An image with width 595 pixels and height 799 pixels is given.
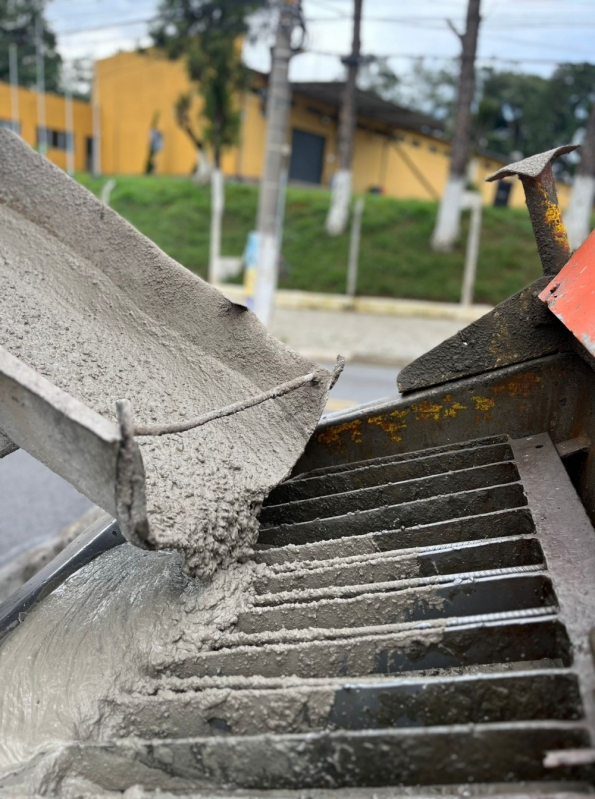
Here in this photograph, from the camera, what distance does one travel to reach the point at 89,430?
1.29 metres

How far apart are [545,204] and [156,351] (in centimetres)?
129

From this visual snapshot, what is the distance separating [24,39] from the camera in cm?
2905

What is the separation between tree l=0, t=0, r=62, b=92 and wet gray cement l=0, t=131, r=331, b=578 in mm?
30393

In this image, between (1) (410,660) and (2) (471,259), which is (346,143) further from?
(1) (410,660)

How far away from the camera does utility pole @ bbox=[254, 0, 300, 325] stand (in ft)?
26.0

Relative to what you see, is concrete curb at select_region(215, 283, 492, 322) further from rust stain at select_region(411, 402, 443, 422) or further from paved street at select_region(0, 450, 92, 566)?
rust stain at select_region(411, 402, 443, 422)

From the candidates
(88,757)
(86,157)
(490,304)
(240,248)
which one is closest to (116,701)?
(88,757)

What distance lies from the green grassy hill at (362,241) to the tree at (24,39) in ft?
50.3

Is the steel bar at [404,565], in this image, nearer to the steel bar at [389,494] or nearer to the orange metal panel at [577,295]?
Result: the steel bar at [389,494]

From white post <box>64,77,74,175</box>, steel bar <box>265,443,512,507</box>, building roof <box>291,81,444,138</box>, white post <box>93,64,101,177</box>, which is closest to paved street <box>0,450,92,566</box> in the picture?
steel bar <box>265,443,512,507</box>

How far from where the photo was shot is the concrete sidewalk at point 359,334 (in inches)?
441

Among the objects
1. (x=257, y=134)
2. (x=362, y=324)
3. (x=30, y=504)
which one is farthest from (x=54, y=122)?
(x=30, y=504)

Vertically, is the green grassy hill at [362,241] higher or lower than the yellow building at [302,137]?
lower

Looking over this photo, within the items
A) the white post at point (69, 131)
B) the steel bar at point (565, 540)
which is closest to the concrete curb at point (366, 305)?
the steel bar at point (565, 540)
